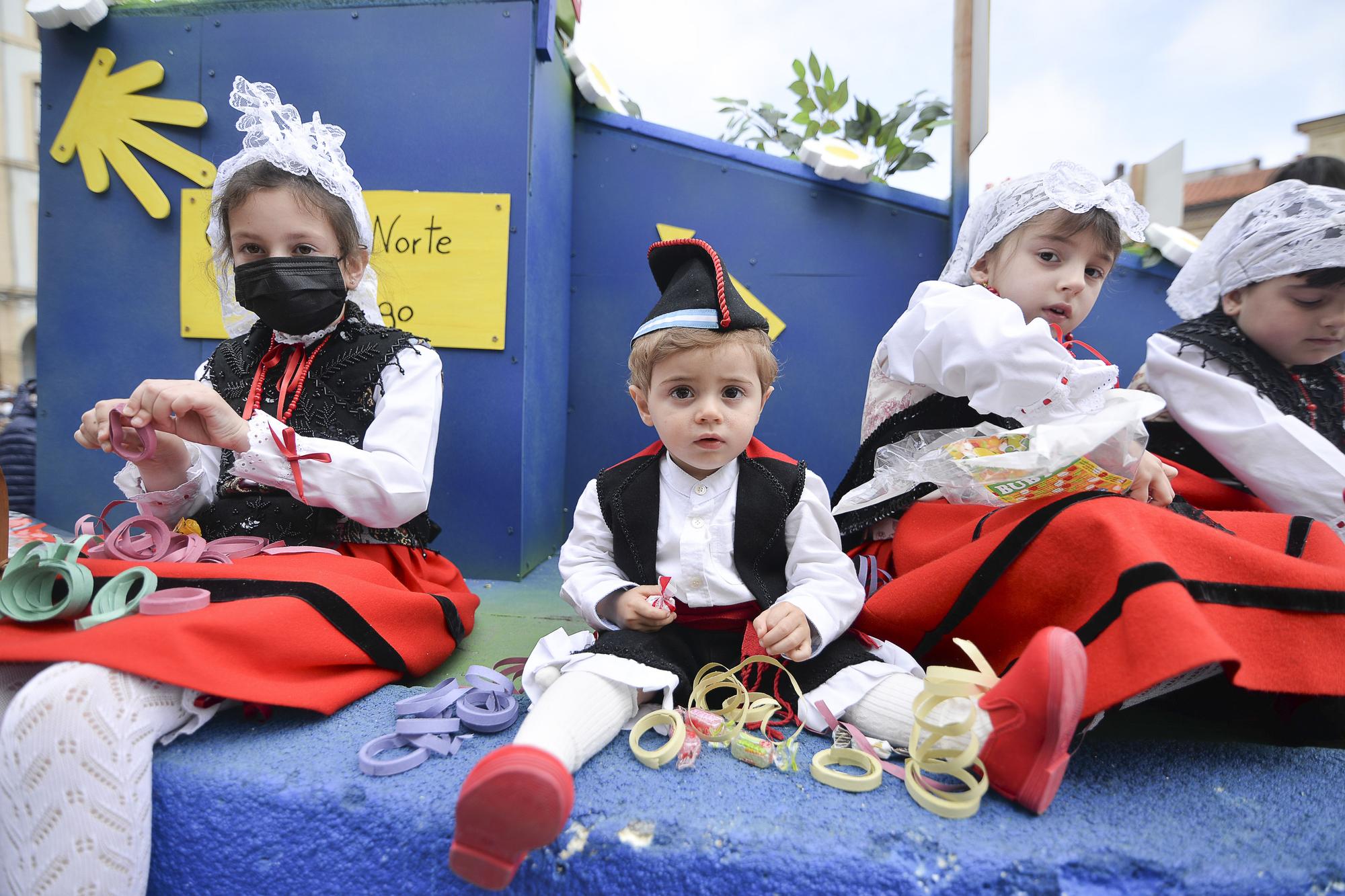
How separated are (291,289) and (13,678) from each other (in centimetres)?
76

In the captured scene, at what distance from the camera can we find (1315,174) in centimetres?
183

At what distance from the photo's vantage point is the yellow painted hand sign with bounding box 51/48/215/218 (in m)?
2.05

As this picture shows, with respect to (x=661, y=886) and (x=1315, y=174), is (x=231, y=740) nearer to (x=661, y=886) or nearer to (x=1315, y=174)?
(x=661, y=886)

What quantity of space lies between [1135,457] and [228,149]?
98.5 inches

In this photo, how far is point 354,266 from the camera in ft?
4.93

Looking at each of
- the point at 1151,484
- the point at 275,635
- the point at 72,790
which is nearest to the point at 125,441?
the point at 275,635

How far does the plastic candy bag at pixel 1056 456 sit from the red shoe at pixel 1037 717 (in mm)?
346

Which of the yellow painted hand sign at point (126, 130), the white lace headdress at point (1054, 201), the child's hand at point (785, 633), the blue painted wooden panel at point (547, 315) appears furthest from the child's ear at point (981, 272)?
the yellow painted hand sign at point (126, 130)


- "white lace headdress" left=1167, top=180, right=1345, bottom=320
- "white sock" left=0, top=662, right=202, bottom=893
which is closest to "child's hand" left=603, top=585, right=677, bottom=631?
Result: "white sock" left=0, top=662, right=202, bottom=893

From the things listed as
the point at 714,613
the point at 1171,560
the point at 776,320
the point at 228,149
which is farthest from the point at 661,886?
the point at 228,149

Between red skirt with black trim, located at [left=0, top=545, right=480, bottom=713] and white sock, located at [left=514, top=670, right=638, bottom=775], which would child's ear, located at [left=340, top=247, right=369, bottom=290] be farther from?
white sock, located at [left=514, top=670, right=638, bottom=775]

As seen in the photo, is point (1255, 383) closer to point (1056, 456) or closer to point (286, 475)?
point (1056, 456)

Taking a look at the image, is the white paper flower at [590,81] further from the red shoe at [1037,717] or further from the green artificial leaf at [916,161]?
the red shoe at [1037,717]

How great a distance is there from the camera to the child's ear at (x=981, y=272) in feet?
5.11
